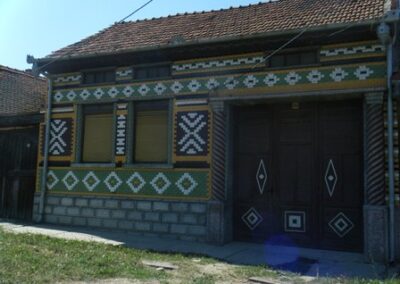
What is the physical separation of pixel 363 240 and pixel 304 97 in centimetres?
304

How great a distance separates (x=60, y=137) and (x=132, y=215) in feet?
10.0

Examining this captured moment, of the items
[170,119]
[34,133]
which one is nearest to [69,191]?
[34,133]

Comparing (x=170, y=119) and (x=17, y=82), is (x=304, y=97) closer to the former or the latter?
(x=170, y=119)

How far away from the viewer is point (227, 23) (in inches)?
441

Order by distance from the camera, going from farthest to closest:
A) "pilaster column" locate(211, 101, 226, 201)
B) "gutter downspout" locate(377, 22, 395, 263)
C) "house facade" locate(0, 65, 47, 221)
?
"house facade" locate(0, 65, 47, 221)
"pilaster column" locate(211, 101, 226, 201)
"gutter downspout" locate(377, 22, 395, 263)

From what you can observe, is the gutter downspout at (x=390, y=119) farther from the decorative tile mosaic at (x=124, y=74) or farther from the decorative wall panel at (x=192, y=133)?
the decorative tile mosaic at (x=124, y=74)

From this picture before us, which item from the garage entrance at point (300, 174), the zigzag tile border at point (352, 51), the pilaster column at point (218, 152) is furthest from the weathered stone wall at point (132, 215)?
the zigzag tile border at point (352, 51)

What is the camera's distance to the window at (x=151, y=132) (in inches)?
421

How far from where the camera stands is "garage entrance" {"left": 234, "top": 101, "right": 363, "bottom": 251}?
355 inches

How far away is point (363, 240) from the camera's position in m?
8.64

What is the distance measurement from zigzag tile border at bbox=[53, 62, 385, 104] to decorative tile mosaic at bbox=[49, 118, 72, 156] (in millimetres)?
583

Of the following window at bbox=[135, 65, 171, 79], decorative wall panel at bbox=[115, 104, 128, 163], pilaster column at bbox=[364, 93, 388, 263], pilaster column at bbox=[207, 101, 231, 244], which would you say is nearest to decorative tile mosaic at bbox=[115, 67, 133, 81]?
window at bbox=[135, 65, 171, 79]

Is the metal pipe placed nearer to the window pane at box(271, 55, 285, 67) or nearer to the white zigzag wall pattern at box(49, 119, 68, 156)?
the window pane at box(271, 55, 285, 67)

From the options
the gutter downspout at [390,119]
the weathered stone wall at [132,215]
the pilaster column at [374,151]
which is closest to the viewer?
the gutter downspout at [390,119]
